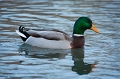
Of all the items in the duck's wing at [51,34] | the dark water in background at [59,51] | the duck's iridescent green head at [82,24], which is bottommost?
the dark water in background at [59,51]

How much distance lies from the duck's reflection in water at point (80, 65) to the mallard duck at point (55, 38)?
14.0 inches

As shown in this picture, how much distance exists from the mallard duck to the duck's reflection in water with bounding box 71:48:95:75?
355 mm

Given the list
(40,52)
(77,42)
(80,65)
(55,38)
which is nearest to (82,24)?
(77,42)

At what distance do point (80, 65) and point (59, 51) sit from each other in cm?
167

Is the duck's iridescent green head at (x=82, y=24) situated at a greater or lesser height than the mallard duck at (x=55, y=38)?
greater

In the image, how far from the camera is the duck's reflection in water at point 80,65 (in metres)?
10.4

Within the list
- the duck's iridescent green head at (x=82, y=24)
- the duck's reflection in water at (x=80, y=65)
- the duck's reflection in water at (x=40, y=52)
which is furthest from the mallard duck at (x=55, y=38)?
the duck's reflection in water at (x=80, y=65)

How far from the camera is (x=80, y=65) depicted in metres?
11.0

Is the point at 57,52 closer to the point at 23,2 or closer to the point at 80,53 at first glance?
the point at 80,53

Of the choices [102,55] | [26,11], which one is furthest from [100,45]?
[26,11]

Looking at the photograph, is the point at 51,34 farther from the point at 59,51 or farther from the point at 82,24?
the point at 82,24

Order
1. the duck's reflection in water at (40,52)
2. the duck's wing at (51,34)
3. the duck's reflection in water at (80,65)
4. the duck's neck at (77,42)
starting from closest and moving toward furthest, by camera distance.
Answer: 1. the duck's reflection in water at (80,65)
2. the duck's reflection in water at (40,52)
3. the duck's wing at (51,34)
4. the duck's neck at (77,42)

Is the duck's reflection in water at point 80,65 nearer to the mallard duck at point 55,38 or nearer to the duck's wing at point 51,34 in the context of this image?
the mallard duck at point 55,38

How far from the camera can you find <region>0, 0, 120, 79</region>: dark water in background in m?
10.2
